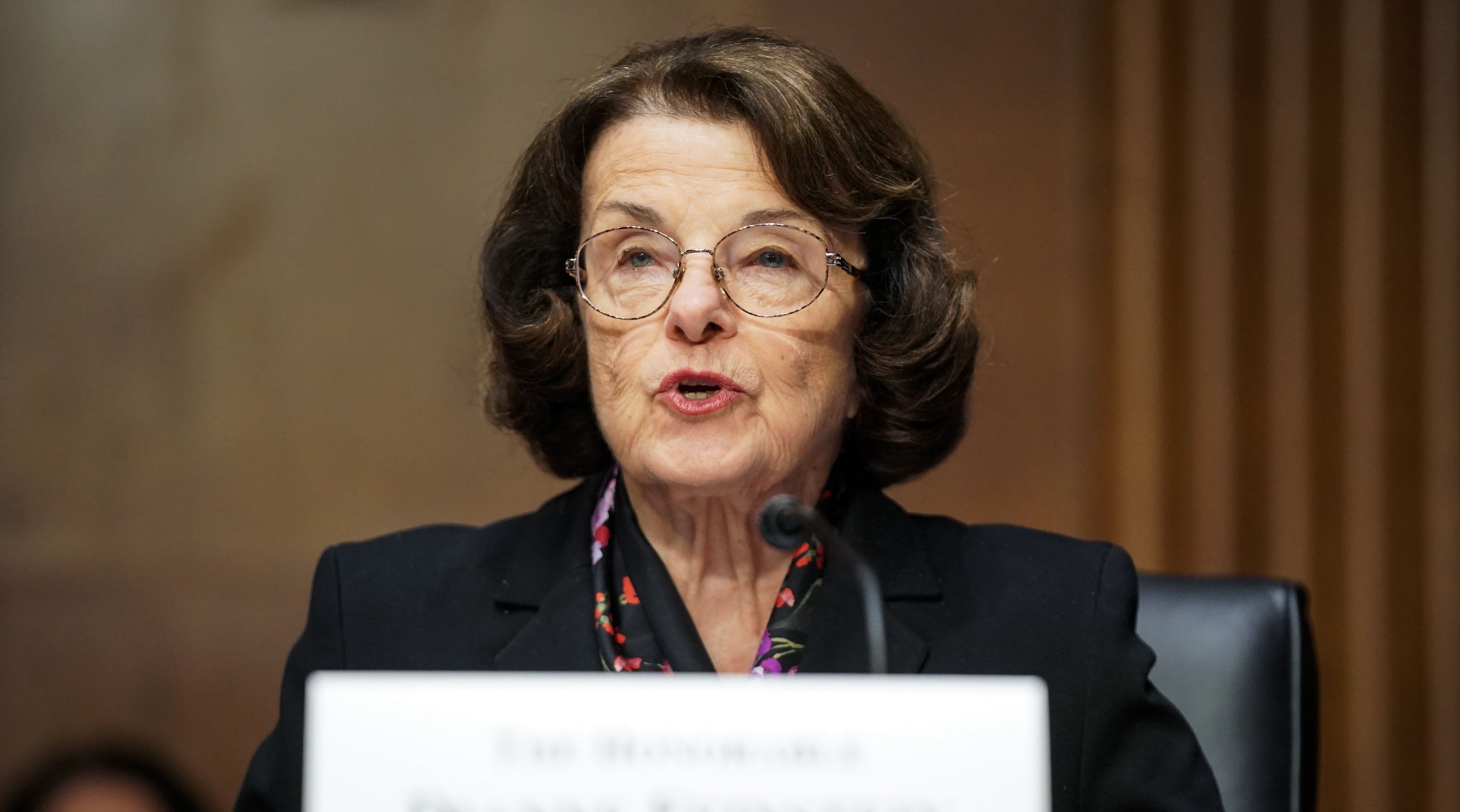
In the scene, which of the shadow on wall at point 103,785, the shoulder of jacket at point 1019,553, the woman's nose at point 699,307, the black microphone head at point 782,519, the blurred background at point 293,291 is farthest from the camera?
the blurred background at point 293,291

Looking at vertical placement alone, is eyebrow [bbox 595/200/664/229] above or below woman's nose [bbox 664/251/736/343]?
above

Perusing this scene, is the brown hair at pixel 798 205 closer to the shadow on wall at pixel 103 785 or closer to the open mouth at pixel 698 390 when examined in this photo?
the open mouth at pixel 698 390

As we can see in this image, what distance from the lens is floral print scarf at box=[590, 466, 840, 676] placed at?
1.62 metres

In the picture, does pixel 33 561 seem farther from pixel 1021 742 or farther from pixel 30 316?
pixel 1021 742

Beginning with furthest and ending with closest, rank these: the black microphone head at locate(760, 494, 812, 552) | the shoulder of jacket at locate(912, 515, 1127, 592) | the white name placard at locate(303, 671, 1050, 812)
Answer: the shoulder of jacket at locate(912, 515, 1127, 592)
the black microphone head at locate(760, 494, 812, 552)
the white name placard at locate(303, 671, 1050, 812)

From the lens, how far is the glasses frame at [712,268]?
1.57 meters

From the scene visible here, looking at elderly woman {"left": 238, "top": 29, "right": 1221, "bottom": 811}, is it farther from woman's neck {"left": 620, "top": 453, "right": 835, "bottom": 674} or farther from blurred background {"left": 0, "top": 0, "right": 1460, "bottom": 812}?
blurred background {"left": 0, "top": 0, "right": 1460, "bottom": 812}

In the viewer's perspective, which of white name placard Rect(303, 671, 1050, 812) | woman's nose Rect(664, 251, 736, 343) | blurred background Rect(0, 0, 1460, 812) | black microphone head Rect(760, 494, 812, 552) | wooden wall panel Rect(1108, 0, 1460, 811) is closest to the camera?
white name placard Rect(303, 671, 1050, 812)

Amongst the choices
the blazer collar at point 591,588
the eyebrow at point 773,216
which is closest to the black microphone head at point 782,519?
the blazer collar at point 591,588

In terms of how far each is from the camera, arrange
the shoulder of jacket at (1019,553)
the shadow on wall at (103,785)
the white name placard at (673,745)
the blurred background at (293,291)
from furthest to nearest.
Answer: the blurred background at (293,291) < the shadow on wall at (103,785) < the shoulder of jacket at (1019,553) < the white name placard at (673,745)

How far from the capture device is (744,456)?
157cm

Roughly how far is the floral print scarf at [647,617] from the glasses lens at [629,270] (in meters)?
0.34

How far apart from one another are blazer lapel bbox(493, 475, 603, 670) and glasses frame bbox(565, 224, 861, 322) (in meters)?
0.33

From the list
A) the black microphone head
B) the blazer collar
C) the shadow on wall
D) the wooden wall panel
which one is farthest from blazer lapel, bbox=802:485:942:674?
the shadow on wall
